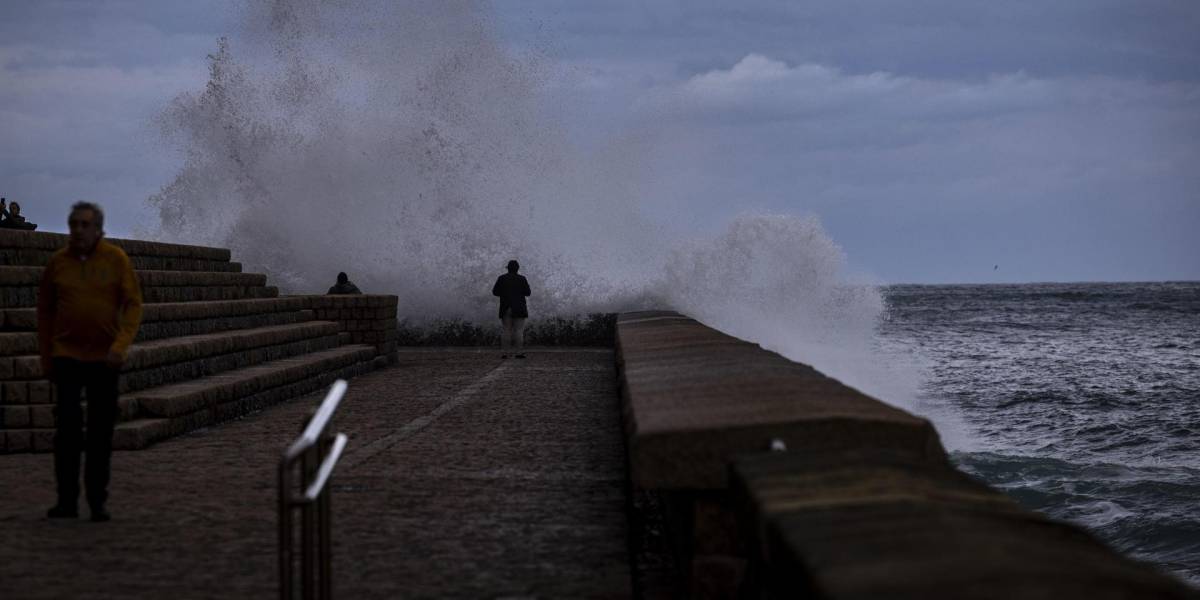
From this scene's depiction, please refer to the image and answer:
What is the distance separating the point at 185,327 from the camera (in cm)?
1292

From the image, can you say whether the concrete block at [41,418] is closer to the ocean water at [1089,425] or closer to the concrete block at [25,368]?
the concrete block at [25,368]

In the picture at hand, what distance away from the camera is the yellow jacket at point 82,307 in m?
6.53

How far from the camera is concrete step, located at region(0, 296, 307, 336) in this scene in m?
9.88

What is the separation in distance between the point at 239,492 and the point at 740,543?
3663 mm

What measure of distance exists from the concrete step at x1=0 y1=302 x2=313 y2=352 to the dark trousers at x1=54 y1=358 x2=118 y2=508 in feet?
9.85

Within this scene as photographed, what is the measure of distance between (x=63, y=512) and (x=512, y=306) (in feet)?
45.6

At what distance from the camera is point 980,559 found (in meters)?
2.50

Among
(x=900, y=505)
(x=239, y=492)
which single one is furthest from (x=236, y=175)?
(x=900, y=505)

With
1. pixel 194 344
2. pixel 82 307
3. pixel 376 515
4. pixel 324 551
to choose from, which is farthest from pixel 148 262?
pixel 324 551

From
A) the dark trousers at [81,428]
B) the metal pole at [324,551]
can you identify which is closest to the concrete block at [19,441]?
the dark trousers at [81,428]

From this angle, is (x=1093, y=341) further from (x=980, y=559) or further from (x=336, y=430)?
(x=980, y=559)

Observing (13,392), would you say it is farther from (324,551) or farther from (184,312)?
(324,551)

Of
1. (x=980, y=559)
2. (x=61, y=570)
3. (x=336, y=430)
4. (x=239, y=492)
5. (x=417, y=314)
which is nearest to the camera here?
(x=980, y=559)

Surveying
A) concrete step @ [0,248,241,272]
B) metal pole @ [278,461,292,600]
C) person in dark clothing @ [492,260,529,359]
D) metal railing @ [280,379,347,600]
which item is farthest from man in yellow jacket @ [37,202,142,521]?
person in dark clothing @ [492,260,529,359]
